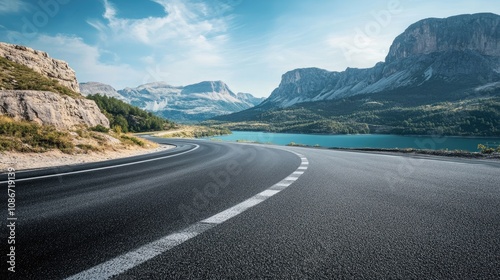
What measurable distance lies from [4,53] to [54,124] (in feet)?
60.1

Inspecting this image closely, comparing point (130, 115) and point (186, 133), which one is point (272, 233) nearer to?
point (186, 133)

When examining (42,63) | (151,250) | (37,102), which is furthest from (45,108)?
(151,250)

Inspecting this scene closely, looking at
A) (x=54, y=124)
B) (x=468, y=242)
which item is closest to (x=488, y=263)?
(x=468, y=242)

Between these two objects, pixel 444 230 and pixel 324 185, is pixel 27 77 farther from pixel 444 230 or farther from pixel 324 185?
pixel 444 230

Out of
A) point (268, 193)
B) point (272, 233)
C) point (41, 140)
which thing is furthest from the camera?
point (41, 140)


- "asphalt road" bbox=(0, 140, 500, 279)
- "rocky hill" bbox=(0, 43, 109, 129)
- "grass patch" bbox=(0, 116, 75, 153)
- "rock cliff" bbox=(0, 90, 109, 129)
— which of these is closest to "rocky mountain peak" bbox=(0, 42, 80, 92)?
"rocky hill" bbox=(0, 43, 109, 129)

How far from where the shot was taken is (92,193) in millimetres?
4082

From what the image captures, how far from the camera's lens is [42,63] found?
29.0 meters

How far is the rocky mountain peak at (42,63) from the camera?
27.1 meters

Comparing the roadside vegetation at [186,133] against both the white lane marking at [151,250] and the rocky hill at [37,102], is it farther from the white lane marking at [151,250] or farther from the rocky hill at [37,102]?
the white lane marking at [151,250]

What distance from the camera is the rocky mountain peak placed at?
89.0 feet

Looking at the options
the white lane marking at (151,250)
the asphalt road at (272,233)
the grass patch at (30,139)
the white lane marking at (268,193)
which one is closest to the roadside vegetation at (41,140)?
the grass patch at (30,139)

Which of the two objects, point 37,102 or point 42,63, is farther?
point 42,63

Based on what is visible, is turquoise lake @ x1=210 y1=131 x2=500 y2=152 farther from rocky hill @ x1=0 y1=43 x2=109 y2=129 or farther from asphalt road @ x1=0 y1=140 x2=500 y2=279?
asphalt road @ x1=0 y1=140 x2=500 y2=279
